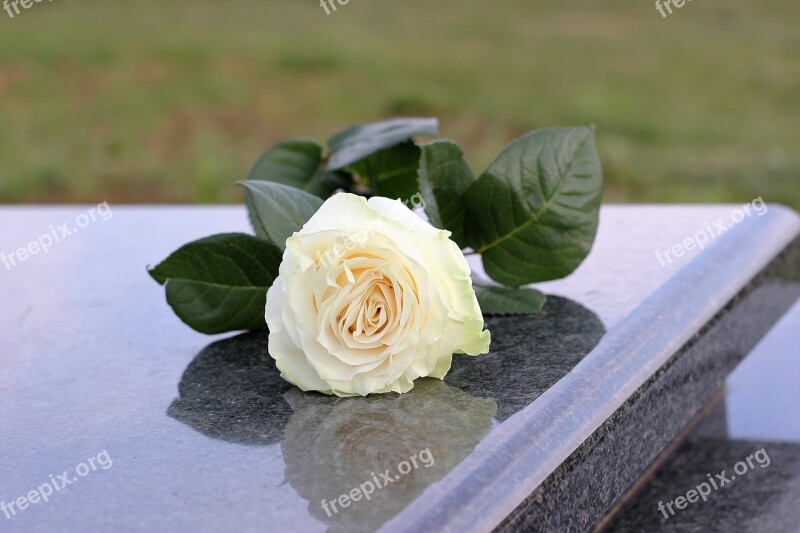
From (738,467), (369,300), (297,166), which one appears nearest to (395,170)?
(297,166)

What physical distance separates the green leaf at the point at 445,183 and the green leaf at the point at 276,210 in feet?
0.49

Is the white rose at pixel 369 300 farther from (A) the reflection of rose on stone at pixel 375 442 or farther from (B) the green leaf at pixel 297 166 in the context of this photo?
(B) the green leaf at pixel 297 166

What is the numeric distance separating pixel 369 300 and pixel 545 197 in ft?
1.17

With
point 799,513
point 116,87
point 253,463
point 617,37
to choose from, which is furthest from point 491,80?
point 253,463

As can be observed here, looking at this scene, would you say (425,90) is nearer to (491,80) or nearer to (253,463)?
(491,80)

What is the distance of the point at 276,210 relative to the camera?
121 cm

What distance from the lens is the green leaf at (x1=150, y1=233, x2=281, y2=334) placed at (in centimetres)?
124

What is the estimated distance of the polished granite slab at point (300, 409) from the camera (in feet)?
2.94

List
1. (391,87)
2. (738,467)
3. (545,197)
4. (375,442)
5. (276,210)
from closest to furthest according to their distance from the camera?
(375,442)
(276,210)
(545,197)
(738,467)
(391,87)

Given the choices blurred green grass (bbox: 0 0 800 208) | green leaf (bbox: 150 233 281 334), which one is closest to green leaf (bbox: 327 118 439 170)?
green leaf (bbox: 150 233 281 334)

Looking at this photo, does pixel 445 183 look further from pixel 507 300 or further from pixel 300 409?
pixel 300 409

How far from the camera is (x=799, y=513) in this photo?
1456 mm

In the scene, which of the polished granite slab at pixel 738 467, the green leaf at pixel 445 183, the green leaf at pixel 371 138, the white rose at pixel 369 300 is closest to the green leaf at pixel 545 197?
the green leaf at pixel 445 183

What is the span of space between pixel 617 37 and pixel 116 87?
363cm
